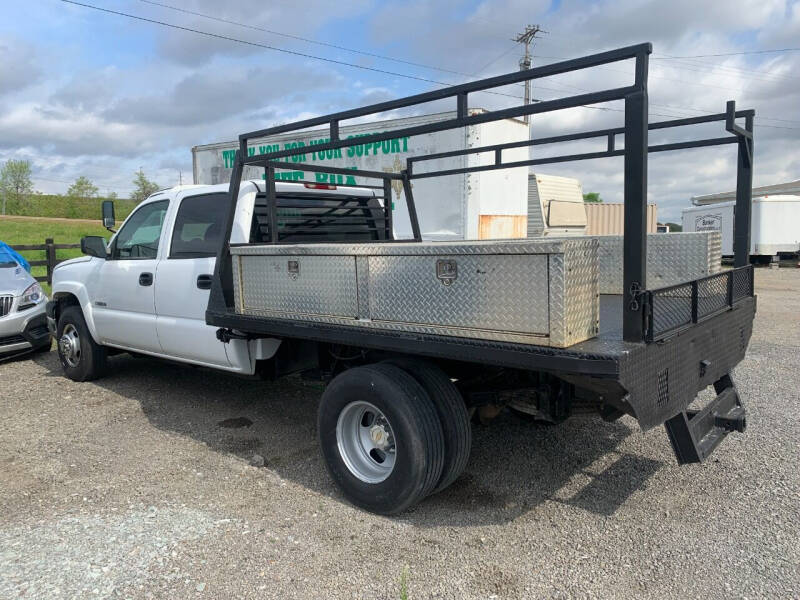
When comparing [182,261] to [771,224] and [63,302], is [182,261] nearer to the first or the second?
[63,302]

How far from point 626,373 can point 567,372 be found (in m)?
0.24

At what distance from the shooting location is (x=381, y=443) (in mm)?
3664

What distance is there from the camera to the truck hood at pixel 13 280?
25.5ft

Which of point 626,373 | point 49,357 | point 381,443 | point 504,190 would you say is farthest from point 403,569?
point 504,190

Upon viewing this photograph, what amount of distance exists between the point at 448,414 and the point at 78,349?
4762 mm

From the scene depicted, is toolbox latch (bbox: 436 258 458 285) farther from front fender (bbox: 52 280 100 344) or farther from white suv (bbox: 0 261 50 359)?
white suv (bbox: 0 261 50 359)

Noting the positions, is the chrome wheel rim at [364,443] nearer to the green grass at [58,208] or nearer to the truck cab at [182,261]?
the truck cab at [182,261]

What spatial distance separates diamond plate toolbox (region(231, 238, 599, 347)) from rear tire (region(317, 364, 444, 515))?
1.11ft

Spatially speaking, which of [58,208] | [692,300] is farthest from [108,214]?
[58,208]

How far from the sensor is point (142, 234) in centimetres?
578

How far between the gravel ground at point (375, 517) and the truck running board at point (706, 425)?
37 centimetres

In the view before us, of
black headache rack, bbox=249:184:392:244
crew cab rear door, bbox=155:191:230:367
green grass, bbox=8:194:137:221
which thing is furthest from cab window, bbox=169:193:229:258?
green grass, bbox=8:194:137:221

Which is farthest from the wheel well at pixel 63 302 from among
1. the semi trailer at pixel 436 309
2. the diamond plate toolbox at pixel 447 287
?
the diamond plate toolbox at pixel 447 287

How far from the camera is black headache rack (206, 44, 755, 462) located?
266 cm
